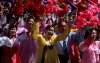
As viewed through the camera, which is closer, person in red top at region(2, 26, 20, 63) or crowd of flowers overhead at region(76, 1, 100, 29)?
person in red top at region(2, 26, 20, 63)

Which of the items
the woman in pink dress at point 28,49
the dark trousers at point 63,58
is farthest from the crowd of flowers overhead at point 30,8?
the dark trousers at point 63,58

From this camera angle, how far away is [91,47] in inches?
283

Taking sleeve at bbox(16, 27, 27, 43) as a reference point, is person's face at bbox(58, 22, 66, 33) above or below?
below

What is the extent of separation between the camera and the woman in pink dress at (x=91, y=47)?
7.17 meters

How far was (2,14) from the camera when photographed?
7.63 meters

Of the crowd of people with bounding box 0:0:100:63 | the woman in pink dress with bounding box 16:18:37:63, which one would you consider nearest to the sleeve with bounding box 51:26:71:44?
the crowd of people with bounding box 0:0:100:63

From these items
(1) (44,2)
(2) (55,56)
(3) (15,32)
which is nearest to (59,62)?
(2) (55,56)

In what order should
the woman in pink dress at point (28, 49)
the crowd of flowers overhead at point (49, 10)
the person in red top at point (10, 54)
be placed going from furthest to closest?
the crowd of flowers overhead at point (49, 10) → the woman in pink dress at point (28, 49) → the person in red top at point (10, 54)

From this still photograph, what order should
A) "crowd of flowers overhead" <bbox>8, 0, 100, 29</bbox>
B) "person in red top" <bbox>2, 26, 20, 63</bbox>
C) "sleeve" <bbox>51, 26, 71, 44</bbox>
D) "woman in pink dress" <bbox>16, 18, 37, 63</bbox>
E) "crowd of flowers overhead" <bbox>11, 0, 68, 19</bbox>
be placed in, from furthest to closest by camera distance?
"crowd of flowers overhead" <bbox>11, 0, 68, 19</bbox>, "crowd of flowers overhead" <bbox>8, 0, 100, 29</bbox>, "woman in pink dress" <bbox>16, 18, 37, 63</bbox>, "person in red top" <bbox>2, 26, 20, 63</bbox>, "sleeve" <bbox>51, 26, 71, 44</bbox>

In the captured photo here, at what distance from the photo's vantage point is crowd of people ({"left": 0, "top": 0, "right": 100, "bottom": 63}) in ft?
23.2

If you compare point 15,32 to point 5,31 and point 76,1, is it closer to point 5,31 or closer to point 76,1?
point 5,31

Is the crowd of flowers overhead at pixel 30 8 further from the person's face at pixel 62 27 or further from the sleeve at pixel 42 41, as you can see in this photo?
the sleeve at pixel 42 41

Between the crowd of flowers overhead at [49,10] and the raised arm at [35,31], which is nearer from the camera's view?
the raised arm at [35,31]

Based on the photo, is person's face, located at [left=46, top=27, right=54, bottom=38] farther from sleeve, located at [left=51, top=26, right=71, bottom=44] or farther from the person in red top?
the person in red top
